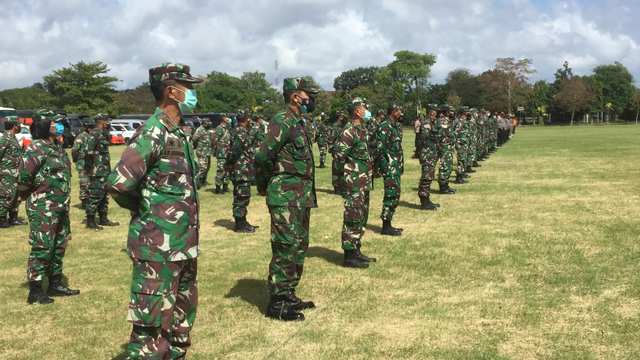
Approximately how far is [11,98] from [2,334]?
342 feet

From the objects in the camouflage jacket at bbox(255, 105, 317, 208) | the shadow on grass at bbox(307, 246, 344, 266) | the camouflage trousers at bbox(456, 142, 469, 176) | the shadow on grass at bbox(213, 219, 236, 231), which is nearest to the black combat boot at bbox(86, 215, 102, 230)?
the shadow on grass at bbox(213, 219, 236, 231)

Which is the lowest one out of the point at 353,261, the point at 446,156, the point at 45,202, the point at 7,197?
the point at 353,261

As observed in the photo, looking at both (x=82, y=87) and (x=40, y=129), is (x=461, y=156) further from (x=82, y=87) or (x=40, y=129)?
(x=82, y=87)

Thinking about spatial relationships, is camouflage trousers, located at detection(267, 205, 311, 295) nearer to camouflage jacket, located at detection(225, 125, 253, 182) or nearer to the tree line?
camouflage jacket, located at detection(225, 125, 253, 182)

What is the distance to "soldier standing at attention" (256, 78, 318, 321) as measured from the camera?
4.90 metres

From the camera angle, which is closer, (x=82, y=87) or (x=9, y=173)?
(x=9, y=173)

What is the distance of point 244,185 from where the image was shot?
938cm

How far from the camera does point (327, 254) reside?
7520mm

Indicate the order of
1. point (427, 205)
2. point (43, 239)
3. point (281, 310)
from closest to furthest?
point (281, 310)
point (43, 239)
point (427, 205)

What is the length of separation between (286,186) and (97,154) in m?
6.17

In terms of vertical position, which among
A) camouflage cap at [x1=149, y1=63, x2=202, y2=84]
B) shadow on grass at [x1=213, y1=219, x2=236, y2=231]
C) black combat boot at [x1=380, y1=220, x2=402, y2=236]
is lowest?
shadow on grass at [x1=213, y1=219, x2=236, y2=231]

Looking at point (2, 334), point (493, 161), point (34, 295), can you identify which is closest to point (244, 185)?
point (34, 295)

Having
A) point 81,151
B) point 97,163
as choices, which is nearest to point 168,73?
point 97,163

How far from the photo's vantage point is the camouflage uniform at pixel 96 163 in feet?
31.0
